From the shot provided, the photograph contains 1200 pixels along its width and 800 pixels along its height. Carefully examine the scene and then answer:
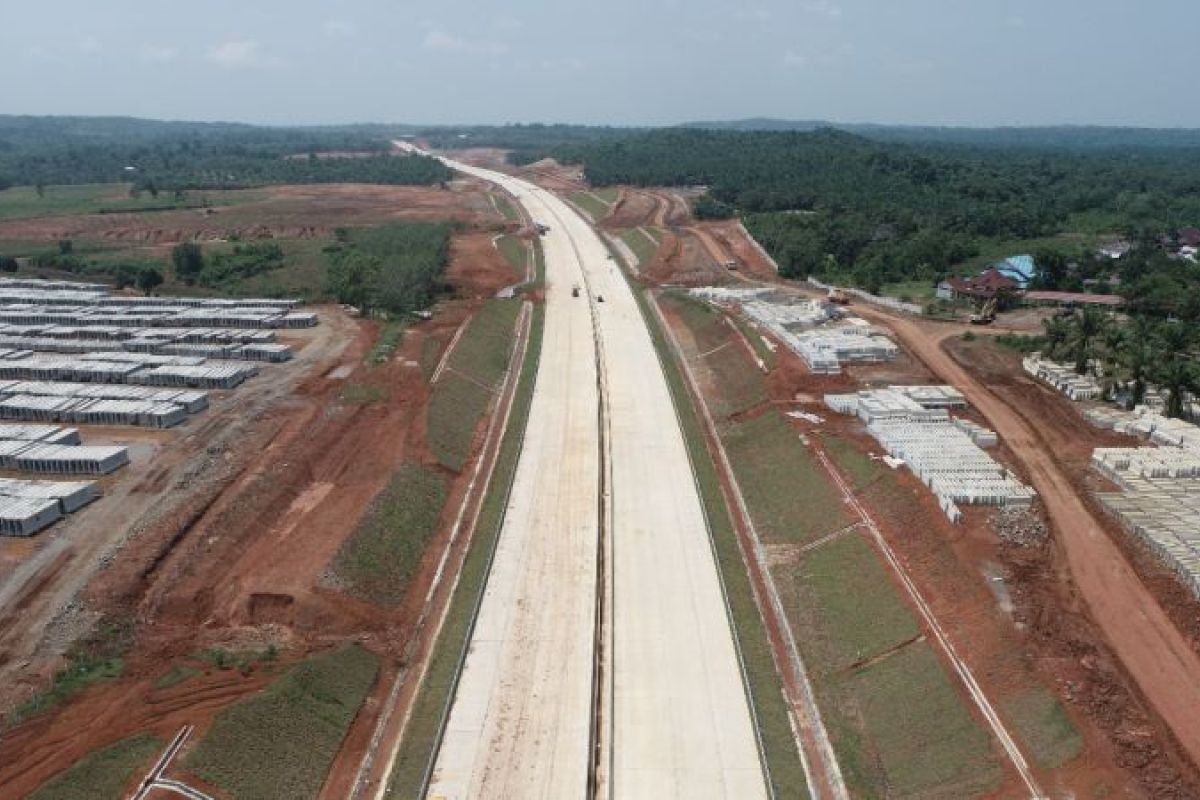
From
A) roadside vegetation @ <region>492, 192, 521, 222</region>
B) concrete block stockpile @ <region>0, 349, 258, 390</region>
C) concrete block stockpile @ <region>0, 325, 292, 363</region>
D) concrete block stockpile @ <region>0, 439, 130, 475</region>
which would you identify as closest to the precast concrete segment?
concrete block stockpile @ <region>0, 439, 130, 475</region>

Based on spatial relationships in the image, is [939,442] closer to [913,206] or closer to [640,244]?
[640,244]

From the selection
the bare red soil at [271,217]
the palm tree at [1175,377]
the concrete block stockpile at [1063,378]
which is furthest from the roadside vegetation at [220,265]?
the palm tree at [1175,377]

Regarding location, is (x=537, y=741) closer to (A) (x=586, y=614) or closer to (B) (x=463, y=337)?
(A) (x=586, y=614)

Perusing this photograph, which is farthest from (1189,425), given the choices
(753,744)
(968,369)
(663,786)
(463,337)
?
(463,337)

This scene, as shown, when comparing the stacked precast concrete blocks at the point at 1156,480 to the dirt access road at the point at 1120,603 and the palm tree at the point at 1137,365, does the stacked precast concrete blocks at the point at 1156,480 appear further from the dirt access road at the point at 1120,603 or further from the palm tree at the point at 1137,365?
the dirt access road at the point at 1120,603

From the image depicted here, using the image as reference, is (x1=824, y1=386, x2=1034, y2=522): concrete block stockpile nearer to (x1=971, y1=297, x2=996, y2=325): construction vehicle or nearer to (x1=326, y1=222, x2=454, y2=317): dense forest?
(x1=971, y1=297, x2=996, y2=325): construction vehicle

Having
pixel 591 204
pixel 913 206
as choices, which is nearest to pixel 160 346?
pixel 591 204
